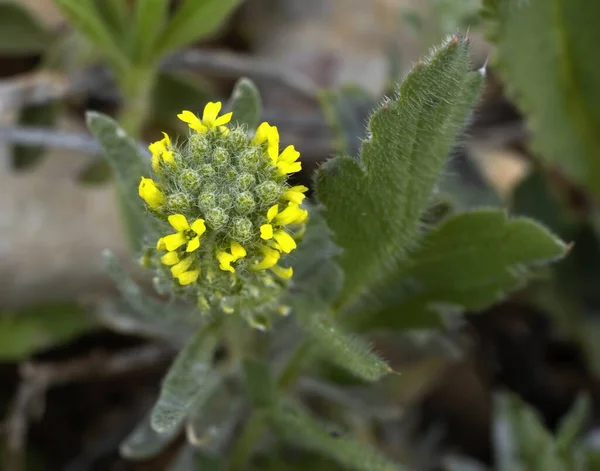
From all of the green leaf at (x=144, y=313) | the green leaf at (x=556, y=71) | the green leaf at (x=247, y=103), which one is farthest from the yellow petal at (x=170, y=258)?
the green leaf at (x=556, y=71)

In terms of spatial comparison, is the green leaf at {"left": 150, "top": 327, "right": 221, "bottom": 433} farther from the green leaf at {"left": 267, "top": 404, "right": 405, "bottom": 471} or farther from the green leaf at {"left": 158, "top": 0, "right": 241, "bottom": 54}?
the green leaf at {"left": 158, "top": 0, "right": 241, "bottom": 54}

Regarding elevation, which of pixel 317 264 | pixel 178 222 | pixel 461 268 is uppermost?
pixel 178 222

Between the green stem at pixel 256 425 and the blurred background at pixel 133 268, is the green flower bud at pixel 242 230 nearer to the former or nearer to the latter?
the green stem at pixel 256 425

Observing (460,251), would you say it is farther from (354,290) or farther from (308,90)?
(308,90)

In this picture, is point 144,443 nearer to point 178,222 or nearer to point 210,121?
point 178,222

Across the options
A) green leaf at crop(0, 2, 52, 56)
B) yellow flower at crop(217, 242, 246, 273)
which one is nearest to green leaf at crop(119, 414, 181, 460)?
yellow flower at crop(217, 242, 246, 273)

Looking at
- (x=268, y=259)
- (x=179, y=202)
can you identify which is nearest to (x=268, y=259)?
(x=268, y=259)

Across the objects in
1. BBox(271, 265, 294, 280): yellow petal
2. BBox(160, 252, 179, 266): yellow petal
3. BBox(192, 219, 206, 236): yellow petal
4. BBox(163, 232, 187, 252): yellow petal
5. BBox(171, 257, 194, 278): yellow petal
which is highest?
BBox(192, 219, 206, 236): yellow petal
